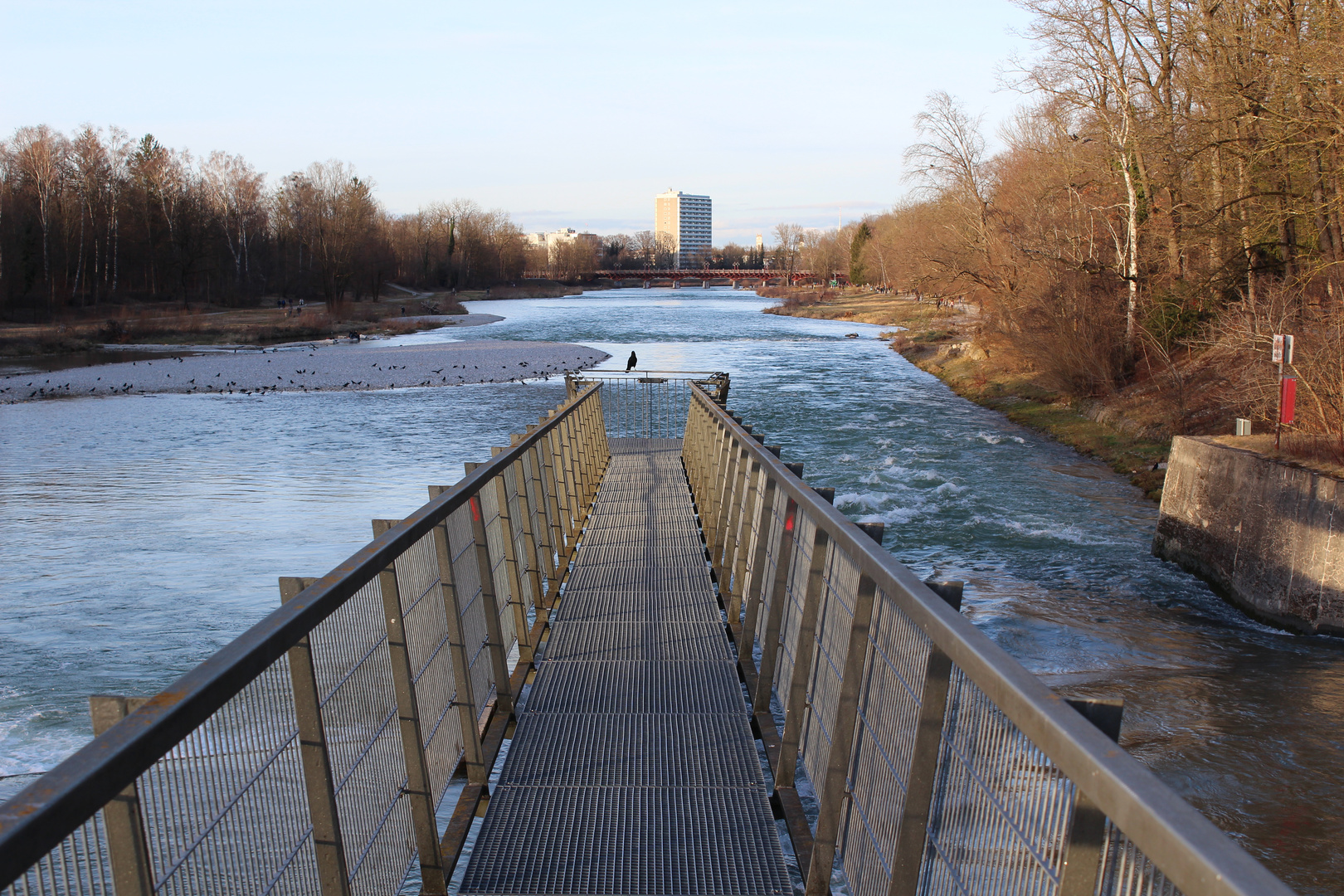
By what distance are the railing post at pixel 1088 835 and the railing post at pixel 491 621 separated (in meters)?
3.55

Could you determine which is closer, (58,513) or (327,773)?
(327,773)

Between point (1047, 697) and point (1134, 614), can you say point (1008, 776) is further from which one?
point (1134, 614)

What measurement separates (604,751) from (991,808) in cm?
292

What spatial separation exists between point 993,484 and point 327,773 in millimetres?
18609

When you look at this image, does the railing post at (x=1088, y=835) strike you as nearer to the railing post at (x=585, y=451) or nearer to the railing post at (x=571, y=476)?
the railing post at (x=571, y=476)

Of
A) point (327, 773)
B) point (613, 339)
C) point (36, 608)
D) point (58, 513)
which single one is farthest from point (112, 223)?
point (327, 773)

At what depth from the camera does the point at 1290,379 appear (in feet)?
41.4

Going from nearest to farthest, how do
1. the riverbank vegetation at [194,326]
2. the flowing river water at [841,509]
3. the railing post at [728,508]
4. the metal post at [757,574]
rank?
the metal post at [757,574]
the railing post at [728,508]
the flowing river water at [841,509]
the riverbank vegetation at [194,326]

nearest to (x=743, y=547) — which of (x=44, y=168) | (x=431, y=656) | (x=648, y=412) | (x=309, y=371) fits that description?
(x=431, y=656)

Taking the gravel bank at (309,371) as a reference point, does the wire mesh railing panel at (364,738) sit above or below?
above

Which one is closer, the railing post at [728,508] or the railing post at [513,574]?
the railing post at [513,574]

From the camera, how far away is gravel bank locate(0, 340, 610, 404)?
37.7 m

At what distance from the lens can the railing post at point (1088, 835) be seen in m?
1.75

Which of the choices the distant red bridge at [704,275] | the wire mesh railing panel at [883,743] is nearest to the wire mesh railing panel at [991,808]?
the wire mesh railing panel at [883,743]
